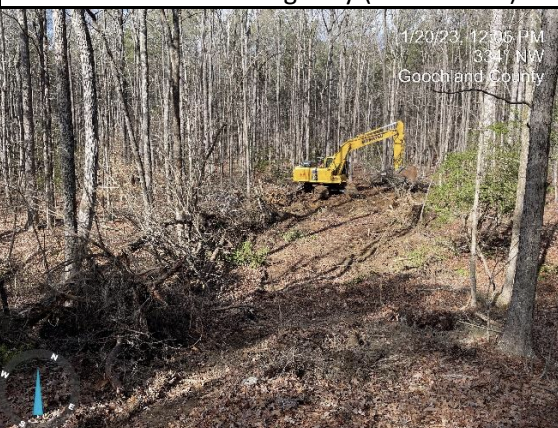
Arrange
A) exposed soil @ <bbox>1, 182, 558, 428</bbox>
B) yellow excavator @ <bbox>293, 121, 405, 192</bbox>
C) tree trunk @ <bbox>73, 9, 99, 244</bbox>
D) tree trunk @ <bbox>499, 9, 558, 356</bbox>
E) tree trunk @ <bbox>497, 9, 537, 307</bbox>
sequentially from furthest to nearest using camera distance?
1. yellow excavator @ <bbox>293, 121, 405, 192</bbox>
2. tree trunk @ <bbox>73, 9, 99, 244</bbox>
3. tree trunk @ <bbox>497, 9, 537, 307</bbox>
4. tree trunk @ <bbox>499, 9, 558, 356</bbox>
5. exposed soil @ <bbox>1, 182, 558, 428</bbox>

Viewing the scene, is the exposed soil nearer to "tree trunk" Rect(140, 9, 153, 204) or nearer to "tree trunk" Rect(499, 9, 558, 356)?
"tree trunk" Rect(499, 9, 558, 356)

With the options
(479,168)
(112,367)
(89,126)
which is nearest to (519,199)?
(479,168)

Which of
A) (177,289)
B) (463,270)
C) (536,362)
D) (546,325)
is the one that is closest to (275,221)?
(463,270)

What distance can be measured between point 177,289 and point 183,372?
168 centimetres

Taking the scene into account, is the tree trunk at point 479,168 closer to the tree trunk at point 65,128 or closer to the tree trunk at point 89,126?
the tree trunk at point 89,126

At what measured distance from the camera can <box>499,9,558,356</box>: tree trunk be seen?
623cm

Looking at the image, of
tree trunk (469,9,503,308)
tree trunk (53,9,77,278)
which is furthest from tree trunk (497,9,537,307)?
tree trunk (53,9,77,278)

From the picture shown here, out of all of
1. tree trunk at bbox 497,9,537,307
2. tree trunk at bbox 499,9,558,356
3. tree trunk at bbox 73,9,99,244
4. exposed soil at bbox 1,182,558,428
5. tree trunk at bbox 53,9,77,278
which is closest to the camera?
exposed soil at bbox 1,182,558,428

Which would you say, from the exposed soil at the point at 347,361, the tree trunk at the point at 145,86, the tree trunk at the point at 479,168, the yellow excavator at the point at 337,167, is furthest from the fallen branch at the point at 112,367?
the yellow excavator at the point at 337,167

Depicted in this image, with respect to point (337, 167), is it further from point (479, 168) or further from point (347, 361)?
point (347, 361)

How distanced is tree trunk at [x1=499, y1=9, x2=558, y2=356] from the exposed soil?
1.61 feet

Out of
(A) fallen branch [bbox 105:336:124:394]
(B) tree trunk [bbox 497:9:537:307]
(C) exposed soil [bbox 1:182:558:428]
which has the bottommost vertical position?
(C) exposed soil [bbox 1:182:558:428]

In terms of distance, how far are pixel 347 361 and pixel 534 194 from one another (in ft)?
12.1

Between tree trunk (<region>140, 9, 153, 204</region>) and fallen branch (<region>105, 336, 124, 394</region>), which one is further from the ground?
tree trunk (<region>140, 9, 153, 204</region>)
